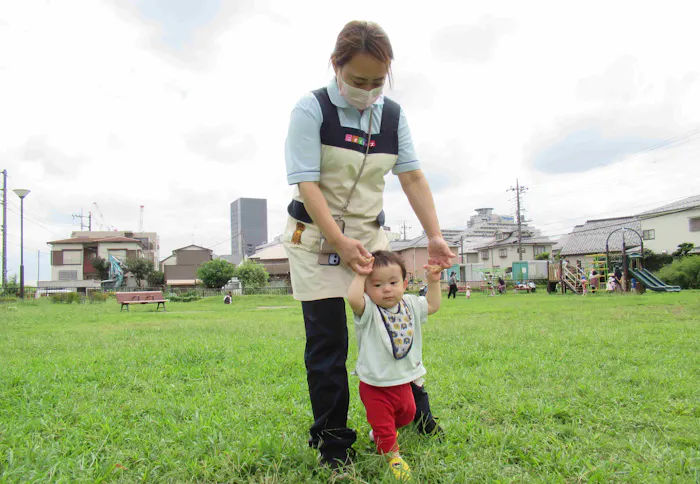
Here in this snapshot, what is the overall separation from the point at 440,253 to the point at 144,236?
8087 centimetres

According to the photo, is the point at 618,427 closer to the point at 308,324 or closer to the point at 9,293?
the point at 308,324

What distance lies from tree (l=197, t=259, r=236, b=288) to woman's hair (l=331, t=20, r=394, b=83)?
41.0m

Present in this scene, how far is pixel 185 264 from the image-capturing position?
56469 millimetres

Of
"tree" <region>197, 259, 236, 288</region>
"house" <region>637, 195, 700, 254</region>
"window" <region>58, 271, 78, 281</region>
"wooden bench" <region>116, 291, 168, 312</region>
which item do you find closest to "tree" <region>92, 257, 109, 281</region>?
"window" <region>58, 271, 78, 281</region>

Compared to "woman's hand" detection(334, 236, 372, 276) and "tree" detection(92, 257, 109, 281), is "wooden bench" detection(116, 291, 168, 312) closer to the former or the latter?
"woman's hand" detection(334, 236, 372, 276)

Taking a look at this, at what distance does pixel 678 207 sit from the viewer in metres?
29.7

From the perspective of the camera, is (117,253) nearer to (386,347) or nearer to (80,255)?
(80,255)

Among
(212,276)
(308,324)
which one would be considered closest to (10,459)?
(308,324)

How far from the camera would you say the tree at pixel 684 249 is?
88.6 feet

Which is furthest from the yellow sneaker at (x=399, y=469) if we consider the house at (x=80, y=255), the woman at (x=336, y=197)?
the house at (x=80, y=255)

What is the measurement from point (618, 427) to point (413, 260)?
47.6 m

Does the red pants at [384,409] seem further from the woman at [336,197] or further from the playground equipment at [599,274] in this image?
the playground equipment at [599,274]

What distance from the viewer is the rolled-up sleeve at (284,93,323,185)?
2.12 metres

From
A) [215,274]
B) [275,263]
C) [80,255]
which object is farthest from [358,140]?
[80,255]
